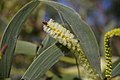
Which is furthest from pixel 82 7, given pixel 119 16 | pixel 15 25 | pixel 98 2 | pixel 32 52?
pixel 15 25

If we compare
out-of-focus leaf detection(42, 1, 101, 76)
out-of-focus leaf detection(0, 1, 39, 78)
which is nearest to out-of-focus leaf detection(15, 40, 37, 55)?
out-of-focus leaf detection(0, 1, 39, 78)

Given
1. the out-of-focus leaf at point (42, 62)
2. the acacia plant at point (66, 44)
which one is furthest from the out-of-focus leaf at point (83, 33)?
the out-of-focus leaf at point (42, 62)

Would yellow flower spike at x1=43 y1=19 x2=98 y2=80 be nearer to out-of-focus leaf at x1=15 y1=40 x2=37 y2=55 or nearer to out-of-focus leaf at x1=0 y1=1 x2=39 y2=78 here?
out-of-focus leaf at x1=0 y1=1 x2=39 y2=78

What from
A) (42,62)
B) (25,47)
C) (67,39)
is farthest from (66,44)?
(25,47)

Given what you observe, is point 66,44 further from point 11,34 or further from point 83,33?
point 11,34

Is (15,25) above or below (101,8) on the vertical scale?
below

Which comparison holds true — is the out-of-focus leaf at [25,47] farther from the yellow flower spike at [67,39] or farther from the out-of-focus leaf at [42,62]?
the yellow flower spike at [67,39]

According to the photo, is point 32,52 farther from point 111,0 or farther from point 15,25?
point 111,0
